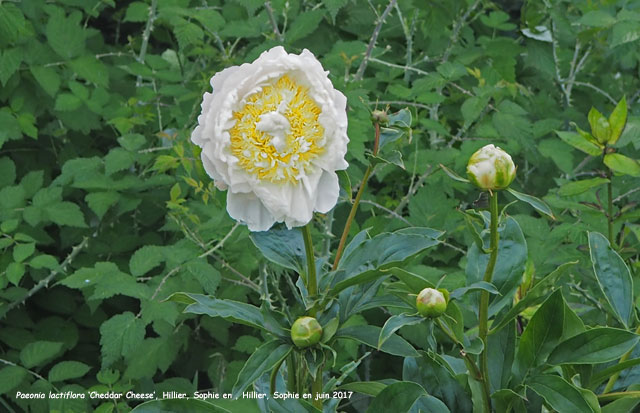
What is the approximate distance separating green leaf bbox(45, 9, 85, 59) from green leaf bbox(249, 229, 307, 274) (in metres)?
1.50

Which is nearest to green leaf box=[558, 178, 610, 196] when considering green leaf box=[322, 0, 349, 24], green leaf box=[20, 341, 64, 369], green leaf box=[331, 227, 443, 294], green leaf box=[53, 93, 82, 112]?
green leaf box=[331, 227, 443, 294]

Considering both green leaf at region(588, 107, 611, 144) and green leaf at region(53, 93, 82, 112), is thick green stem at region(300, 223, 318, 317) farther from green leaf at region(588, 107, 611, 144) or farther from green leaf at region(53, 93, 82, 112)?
green leaf at region(53, 93, 82, 112)

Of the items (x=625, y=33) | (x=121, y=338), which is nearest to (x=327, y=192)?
(x=121, y=338)

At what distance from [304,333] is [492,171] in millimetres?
272

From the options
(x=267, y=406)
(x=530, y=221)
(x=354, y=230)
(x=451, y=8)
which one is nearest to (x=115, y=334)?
(x=354, y=230)

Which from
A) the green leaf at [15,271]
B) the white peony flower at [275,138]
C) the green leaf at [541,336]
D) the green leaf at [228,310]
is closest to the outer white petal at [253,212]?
the white peony flower at [275,138]

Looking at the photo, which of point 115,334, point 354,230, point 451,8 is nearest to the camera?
point 115,334

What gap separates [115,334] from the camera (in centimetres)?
165

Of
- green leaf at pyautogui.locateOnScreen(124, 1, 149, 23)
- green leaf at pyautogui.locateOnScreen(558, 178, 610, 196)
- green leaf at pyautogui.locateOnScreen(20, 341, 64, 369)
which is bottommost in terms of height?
green leaf at pyautogui.locateOnScreen(20, 341, 64, 369)

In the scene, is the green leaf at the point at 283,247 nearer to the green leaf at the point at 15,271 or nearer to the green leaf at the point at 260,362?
the green leaf at the point at 260,362

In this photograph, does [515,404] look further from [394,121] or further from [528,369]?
[394,121]

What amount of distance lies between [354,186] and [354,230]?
0.17m

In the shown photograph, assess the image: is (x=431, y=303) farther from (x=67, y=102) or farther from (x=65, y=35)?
(x=65, y=35)

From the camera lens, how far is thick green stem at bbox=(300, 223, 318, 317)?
851 mm
